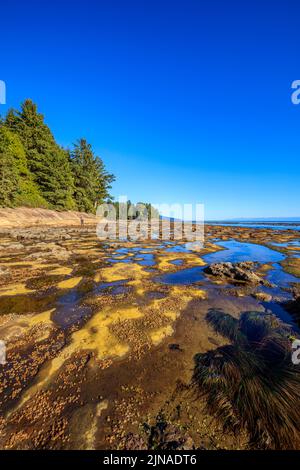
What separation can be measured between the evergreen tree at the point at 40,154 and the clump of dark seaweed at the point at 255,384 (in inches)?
1741

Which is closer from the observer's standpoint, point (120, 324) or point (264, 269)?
point (120, 324)

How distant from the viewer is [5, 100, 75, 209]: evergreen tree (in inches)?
1526

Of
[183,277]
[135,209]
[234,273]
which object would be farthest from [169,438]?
[135,209]

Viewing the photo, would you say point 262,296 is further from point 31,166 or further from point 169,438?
point 31,166

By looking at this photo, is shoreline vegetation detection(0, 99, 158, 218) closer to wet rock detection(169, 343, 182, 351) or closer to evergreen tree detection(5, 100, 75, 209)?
evergreen tree detection(5, 100, 75, 209)

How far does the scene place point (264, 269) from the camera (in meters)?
12.2

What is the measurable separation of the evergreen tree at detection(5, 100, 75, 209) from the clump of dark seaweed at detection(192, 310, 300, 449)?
44.2 meters

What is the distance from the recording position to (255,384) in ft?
11.4

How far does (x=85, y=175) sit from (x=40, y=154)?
556 inches

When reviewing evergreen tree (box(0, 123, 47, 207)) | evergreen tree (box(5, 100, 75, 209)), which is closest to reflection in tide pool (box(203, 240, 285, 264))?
evergreen tree (box(0, 123, 47, 207))

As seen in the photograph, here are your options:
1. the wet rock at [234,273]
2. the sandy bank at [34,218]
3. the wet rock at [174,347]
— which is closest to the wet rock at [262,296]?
the wet rock at [234,273]
